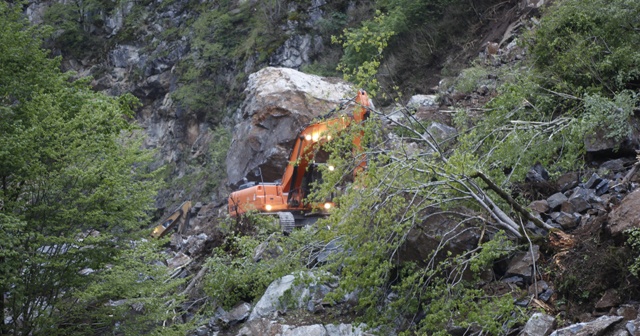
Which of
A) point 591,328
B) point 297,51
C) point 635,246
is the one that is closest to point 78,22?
point 297,51

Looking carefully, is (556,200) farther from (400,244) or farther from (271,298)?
(271,298)

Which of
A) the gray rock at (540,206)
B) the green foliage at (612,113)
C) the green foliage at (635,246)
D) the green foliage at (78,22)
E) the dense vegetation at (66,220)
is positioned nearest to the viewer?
the green foliage at (635,246)

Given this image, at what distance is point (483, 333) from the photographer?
683 centimetres

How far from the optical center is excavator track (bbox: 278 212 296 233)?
41.2 feet

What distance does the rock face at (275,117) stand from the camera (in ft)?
64.8

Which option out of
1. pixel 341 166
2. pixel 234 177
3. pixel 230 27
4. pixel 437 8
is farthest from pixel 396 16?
pixel 341 166

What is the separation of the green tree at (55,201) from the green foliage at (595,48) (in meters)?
6.52

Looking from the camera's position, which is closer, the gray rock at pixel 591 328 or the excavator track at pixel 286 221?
the gray rock at pixel 591 328

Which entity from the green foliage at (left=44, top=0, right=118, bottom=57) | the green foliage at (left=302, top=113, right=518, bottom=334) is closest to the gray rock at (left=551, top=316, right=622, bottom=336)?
the green foliage at (left=302, top=113, right=518, bottom=334)

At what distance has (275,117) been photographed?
2027cm

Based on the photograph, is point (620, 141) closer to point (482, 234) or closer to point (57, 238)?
point (482, 234)

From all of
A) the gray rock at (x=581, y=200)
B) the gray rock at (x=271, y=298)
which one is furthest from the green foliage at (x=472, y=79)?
the gray rock at (x=271, y=298)

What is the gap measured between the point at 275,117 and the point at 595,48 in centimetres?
1147

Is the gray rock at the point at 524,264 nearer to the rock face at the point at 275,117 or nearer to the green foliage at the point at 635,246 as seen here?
the green foliage at the point at 635,246
